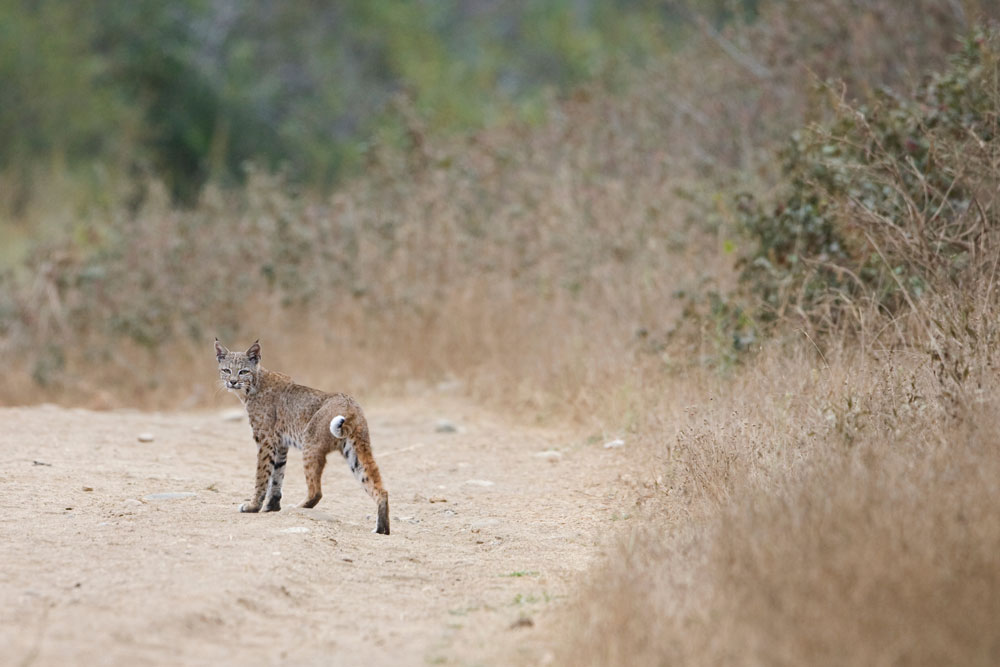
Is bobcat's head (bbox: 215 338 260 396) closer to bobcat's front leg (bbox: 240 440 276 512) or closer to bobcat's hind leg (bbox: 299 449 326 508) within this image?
bobcat's front leg (bbox: 240 440 276 512)

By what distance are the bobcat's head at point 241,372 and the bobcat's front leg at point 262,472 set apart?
42cm

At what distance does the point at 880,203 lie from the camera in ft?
34.1

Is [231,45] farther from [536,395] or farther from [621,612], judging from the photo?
[621,612]

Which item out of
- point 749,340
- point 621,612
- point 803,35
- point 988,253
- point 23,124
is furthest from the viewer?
point 23,124

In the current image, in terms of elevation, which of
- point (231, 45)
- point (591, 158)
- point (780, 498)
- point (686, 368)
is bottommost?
point (780, 498)

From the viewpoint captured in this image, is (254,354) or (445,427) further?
(445,427)

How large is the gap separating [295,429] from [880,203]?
16.8 feet

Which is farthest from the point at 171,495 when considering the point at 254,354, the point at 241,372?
the point at 254,354

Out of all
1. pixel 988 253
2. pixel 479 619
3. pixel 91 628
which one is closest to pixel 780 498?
pixel 479 619

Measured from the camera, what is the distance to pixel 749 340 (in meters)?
10.5

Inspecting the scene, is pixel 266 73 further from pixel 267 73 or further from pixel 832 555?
pixel 832 555

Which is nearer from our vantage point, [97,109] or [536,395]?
[536,395]

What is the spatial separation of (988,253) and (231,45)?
23.2 metres

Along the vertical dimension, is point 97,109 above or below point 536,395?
above
